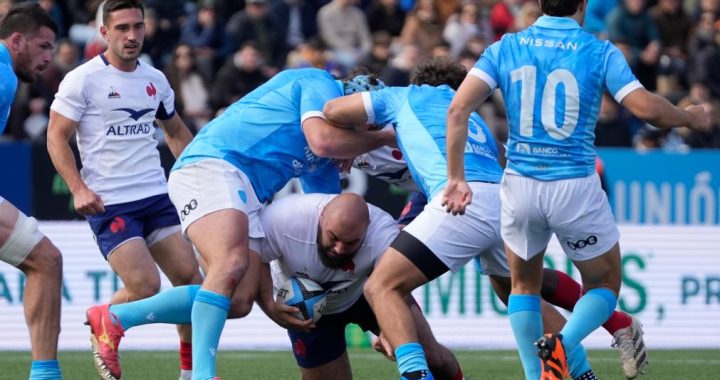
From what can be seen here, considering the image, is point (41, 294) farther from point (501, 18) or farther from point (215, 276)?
point (501, 18)

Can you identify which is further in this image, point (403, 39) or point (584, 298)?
point (403, 39)

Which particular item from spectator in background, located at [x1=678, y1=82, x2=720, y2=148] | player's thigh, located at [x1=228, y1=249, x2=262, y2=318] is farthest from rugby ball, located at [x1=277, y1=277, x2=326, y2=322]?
spectator in background, located at [x1=678, y1=82, x2=720, y2=148]

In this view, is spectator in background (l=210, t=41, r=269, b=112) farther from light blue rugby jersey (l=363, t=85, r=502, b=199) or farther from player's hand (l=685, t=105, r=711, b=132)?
player's hand (l=685, t=105, r=711, b=132)

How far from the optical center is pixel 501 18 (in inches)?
757

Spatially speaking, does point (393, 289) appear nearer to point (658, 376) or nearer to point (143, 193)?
point (143, 193)

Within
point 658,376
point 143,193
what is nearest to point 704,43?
point 658,376

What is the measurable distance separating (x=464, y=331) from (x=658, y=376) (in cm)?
270

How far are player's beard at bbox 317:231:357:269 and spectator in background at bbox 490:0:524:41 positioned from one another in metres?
11.4

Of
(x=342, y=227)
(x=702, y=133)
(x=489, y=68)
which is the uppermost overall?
(x=489, y=68)

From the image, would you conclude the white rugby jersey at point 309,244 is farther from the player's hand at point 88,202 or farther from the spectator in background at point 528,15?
the spectator in background at point 528,15

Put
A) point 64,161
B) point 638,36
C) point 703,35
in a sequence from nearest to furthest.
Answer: point 64,161 < point 703,35 < point 638,36

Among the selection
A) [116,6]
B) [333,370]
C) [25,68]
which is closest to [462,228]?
[333,370]

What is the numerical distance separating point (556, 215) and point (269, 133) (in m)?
1.79

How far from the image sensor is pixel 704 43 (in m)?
18.5
